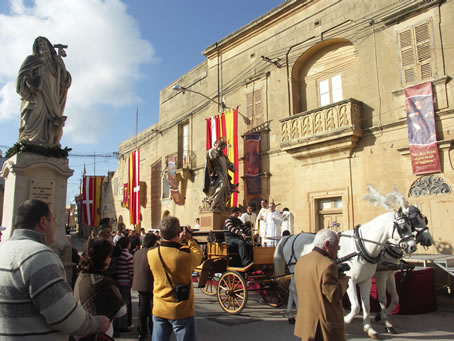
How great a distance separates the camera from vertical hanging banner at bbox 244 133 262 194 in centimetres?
1820

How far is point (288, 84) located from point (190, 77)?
8.89 meters

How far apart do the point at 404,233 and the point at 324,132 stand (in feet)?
29.8

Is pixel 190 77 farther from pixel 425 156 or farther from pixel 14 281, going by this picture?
pixel 14 281

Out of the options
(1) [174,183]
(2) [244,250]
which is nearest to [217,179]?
(2) [244,250]

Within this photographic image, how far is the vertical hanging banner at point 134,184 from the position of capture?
942 inches

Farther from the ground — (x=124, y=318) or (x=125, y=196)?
(x=125, y=196)

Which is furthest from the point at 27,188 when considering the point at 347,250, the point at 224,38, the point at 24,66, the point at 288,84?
the point at 224,38

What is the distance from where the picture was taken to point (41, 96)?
8641 mm

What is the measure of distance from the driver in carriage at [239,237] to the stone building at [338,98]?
23.4ft

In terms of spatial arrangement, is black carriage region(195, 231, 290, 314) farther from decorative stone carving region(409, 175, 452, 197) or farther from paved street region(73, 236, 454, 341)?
decorative stone carving region(409, 175, 452, 197)

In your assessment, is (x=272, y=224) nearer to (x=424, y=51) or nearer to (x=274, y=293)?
(x=274, y=293)

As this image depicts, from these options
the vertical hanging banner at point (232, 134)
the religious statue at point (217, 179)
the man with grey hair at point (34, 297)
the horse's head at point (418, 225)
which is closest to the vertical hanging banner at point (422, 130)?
the religious statue at point (217, 179)

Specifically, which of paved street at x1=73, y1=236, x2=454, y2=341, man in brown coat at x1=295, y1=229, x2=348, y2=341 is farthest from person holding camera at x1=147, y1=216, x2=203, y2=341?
paved street at x1=73, y1=236, x2=454, y2=341

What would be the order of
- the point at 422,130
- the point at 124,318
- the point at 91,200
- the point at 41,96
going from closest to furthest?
1. the point at 124,318
2. the point at 41,96
3. the point at 422,130
4. the point at 91,200
